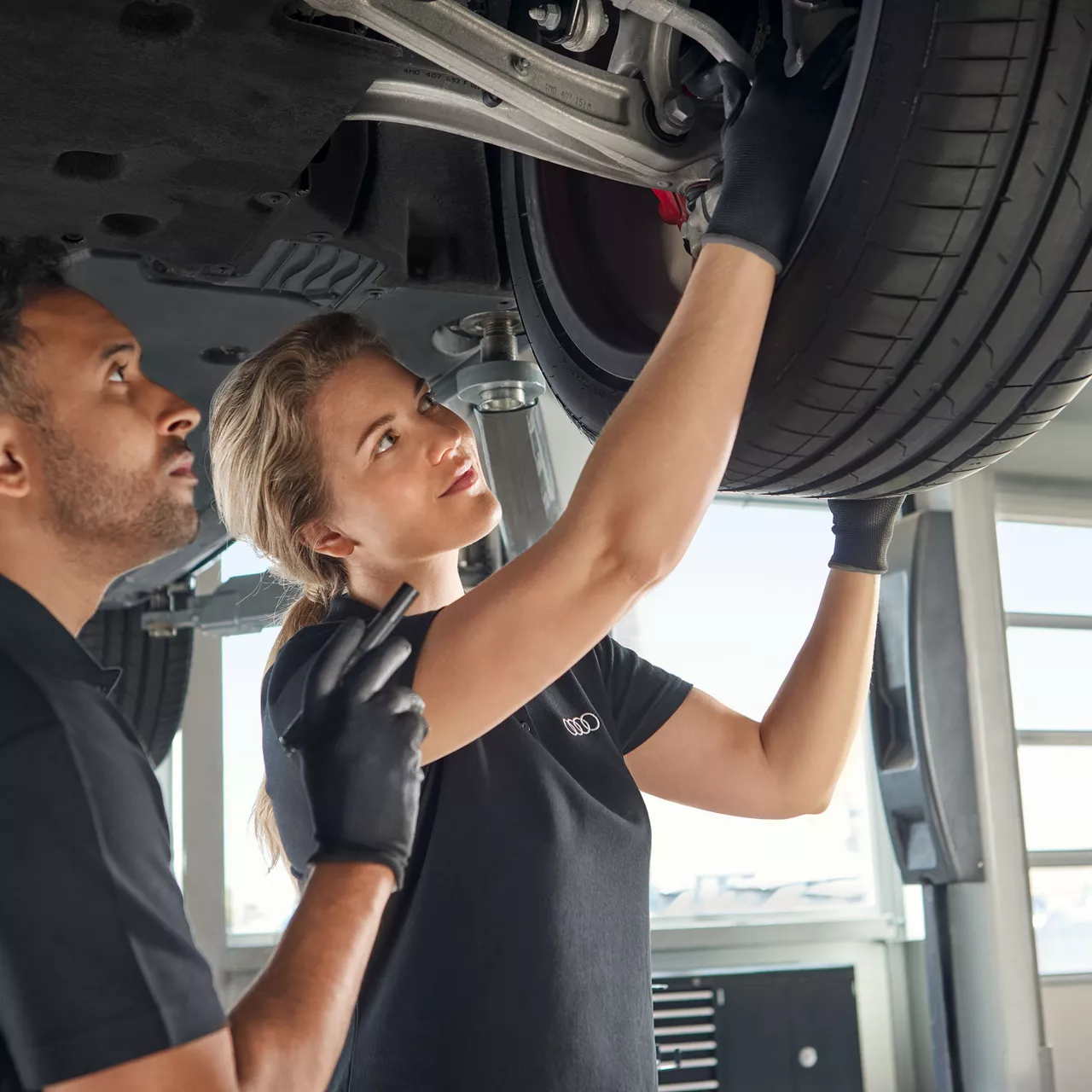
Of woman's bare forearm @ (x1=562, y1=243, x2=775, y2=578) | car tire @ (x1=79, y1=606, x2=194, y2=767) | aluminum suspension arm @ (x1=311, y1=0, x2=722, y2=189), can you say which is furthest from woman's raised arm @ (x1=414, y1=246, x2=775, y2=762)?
car tire @ (x1=79, y1=606, x2=194, y2=767)

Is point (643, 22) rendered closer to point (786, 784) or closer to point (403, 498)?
point (403, 498)

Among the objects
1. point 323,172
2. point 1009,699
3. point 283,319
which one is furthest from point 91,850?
point 1009,699

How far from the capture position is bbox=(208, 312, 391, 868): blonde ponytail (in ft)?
4.18

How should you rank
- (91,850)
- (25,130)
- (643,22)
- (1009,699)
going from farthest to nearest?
1. (1009,699)
2. (643,22)
3. (25,130)
4. (91,850)

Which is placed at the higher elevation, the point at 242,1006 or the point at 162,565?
the point at 162,565

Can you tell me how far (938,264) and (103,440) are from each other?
2.13ft

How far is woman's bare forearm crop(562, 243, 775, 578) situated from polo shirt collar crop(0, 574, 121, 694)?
0.35 metres

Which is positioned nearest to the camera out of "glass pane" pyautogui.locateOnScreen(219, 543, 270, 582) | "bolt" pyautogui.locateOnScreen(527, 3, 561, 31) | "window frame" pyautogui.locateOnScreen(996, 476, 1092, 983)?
"bolt" pyautogui.locateOnScreen(527, 3, 561, 31)

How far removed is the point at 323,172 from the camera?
Answer: 49.9 inches

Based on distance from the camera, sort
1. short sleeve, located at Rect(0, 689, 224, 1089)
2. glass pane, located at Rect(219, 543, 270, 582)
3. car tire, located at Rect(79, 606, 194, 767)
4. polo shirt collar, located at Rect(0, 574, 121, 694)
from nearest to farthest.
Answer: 1. short sleeve, located at Rect(0, 689, 224, 1089)
2. polo shirt collar, located at Rect(0, 574, 121, 694)
3. car tire, located at Rect(79, 606, 194, 767)
4. glass pane, located at Rect(219, 543, 270, 582)

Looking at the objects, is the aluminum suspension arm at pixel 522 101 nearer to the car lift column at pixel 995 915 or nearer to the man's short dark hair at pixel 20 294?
the man's short dark hair at pixel 20 294

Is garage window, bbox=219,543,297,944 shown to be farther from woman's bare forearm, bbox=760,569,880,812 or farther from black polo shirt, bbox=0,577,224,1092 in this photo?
black polo shirt, bbox=0,577,224,1092

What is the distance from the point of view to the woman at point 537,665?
2.92 ft

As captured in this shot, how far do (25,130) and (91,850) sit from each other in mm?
529
